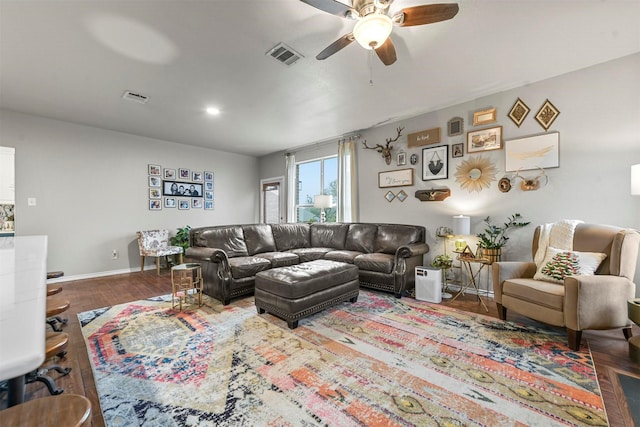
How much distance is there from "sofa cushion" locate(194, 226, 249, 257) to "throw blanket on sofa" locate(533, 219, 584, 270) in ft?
12.4

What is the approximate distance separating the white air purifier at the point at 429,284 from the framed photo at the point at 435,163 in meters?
1.53

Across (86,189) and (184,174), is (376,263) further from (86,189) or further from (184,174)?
(86,189)

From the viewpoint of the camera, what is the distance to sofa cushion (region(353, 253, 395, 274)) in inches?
142

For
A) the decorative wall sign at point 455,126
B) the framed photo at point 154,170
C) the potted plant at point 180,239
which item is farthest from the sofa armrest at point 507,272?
the framed photo at point 154,170

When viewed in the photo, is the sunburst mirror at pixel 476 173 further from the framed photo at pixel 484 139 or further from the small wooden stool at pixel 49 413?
the small wooden stool at pixel 49 413

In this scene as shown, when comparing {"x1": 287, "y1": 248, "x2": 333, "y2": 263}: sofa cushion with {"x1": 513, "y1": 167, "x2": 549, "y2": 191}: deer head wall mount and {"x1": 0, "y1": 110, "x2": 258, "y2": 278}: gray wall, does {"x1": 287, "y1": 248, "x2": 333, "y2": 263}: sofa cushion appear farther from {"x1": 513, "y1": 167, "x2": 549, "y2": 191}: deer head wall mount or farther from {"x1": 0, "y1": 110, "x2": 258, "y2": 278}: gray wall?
{"x1": 0, "y1": 110, "x2": 258, "y2": 278}: gray wall

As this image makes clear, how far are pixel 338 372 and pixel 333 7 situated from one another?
246 centimetres

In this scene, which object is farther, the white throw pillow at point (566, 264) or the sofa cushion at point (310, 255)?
the sofa cushion at point (310, 255)

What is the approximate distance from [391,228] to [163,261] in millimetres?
4562

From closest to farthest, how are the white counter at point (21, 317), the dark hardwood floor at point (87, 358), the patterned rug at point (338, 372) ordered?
the white counter at point (21, 317), the patterned rug at point (338, 372), the dark hardwood floor at point (87, 358)

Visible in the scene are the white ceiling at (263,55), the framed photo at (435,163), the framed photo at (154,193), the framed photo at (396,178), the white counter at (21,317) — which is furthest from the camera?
the framed photo at (154,193)

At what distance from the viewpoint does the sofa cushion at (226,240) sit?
153 inches

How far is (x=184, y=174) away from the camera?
595 centimetres

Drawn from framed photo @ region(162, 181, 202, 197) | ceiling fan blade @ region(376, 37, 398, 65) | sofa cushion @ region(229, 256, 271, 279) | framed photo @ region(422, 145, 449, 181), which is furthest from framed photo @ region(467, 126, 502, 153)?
framed photo @ region(162, 181, 202, 197)
